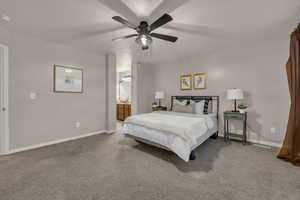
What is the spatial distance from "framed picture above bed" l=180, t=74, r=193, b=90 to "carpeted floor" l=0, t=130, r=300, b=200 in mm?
2266

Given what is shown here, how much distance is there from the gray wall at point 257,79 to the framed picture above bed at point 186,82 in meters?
0.22

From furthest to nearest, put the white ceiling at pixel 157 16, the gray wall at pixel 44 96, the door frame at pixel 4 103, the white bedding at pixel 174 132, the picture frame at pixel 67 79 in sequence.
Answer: the picture frame at pixel 67 79 < the gray wall at pixel 44 96 < the door frame at pixel 4 103 < the white bedding at pixel 174 132 < the white ceiling at pixel 157 16

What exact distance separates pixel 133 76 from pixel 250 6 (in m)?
4.14

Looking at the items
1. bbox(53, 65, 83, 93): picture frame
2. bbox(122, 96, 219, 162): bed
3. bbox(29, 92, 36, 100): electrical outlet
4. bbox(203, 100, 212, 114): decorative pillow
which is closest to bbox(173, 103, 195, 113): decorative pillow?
bbox(203, 100, 212, 114): decorative pillow

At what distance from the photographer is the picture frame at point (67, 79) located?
3344 mm

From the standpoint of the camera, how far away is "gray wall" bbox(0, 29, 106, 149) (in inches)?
110

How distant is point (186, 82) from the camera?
4.60 meters

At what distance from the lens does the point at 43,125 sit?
3150mm

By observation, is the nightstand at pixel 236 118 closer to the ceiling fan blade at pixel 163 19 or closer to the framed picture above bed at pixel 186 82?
the framed picture above bed at pixel 186 82

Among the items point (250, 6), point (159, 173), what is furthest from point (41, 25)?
point (250, 6)

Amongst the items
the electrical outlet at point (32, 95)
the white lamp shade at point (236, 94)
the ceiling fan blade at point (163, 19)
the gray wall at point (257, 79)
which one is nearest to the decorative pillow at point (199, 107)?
the gray wall at point (257, 79)

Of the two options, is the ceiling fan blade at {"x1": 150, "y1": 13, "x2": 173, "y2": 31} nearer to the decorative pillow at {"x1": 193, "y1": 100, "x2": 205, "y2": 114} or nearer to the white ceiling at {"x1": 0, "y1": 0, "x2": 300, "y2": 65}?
the white ceiling at {"x1": 0, "y1": 0, "x2": 300, "y2": 65}

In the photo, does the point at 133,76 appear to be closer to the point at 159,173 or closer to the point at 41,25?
the point at 41,25

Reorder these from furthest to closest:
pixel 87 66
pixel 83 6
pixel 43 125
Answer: pixel 87 66 → pixel 43 125 → pixel 83 6
